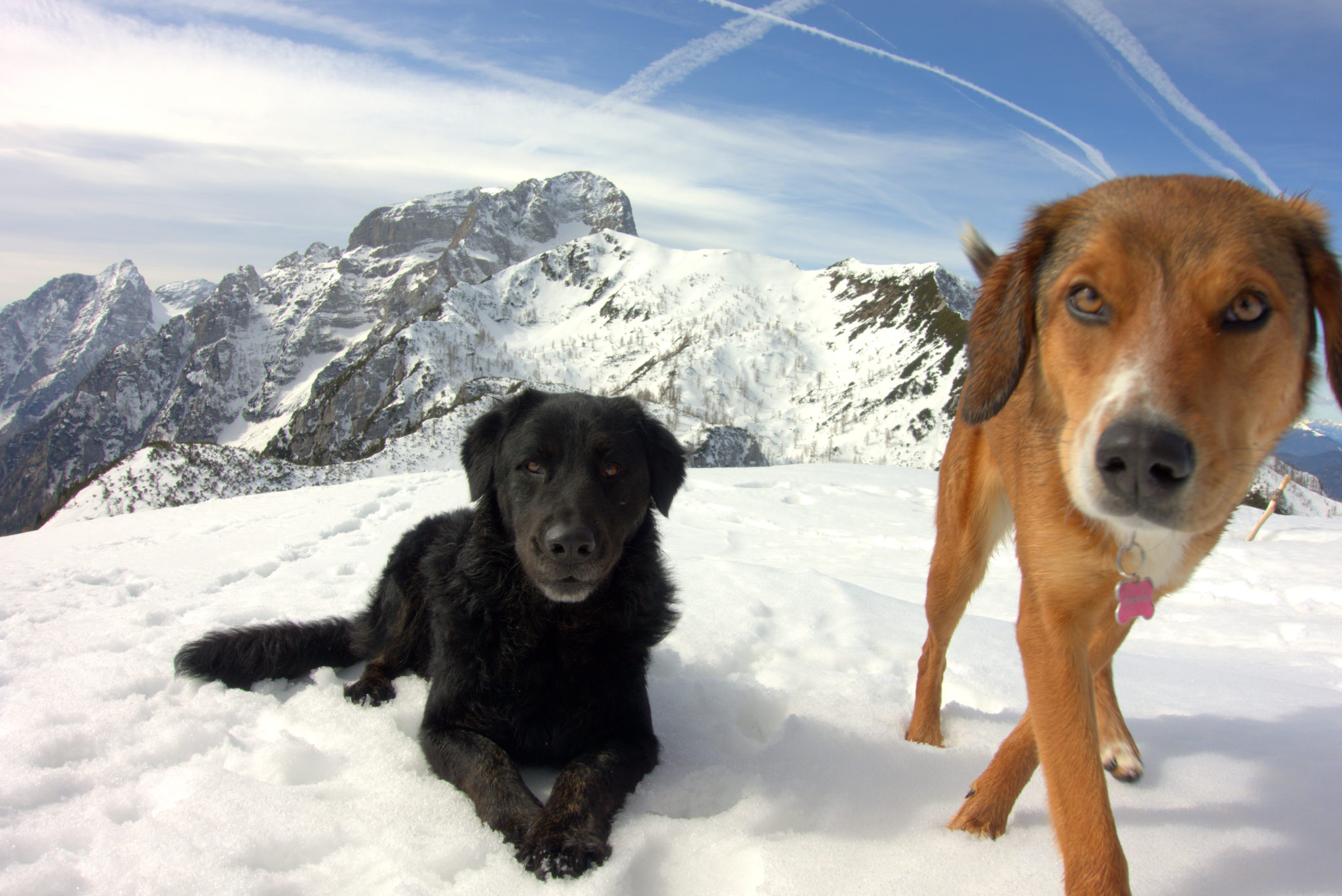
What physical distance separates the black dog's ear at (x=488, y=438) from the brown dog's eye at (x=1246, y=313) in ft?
8.50

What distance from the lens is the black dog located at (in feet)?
7.54

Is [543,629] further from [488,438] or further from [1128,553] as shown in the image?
[1128,553]

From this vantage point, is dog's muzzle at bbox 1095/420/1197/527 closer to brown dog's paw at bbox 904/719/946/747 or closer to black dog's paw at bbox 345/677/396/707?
brown dog's paw at bbox 904/719/946/747

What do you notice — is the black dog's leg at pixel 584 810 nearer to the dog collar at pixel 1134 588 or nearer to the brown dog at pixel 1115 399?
the brown dog at pixel 1115 399

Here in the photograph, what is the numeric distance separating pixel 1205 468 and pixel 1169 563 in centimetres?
72

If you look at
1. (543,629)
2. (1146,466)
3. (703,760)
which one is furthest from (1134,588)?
(543,629)

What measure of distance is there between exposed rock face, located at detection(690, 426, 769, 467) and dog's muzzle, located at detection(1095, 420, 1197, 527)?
683 inches

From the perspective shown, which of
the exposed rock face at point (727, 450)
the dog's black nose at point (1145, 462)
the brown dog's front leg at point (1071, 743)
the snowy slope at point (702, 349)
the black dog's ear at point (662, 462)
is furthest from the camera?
the snowy slope at point (702, 349)

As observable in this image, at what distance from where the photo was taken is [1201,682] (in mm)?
3738

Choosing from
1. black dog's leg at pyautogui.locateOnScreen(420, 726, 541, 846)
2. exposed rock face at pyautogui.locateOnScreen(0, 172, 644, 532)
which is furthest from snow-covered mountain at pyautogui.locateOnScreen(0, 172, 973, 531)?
black dog's leg at pyautogui.locateOnScreen(420, 726, 541, 846)

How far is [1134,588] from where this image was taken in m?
2.00

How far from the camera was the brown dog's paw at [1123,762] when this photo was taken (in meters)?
2.53

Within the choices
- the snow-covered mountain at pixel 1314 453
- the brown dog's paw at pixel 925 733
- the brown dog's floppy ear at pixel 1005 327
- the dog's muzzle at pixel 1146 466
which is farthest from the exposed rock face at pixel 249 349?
the dog's muzzle at pixel 1146 466

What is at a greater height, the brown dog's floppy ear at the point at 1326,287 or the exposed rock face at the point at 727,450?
the brown dog's floppy ear at the point at 1326,287
